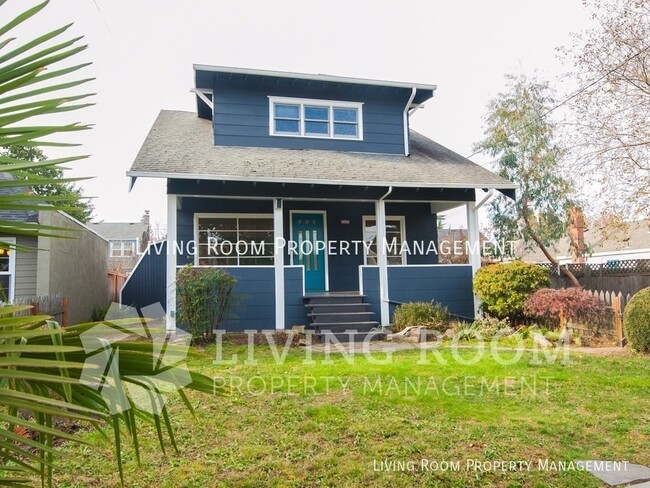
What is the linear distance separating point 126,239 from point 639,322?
28.3m

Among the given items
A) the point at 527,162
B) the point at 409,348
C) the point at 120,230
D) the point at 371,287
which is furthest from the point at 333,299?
the point at 120,230

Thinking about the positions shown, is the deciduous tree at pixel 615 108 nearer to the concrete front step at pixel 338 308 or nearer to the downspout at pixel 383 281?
the downspout at pixel 383 281

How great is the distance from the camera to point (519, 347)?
312 inches

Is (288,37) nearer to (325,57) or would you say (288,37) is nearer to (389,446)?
(325,57)

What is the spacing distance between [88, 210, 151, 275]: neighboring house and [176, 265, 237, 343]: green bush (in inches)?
809

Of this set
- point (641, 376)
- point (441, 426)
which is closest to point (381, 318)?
point (641, 376)

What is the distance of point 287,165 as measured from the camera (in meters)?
10.6

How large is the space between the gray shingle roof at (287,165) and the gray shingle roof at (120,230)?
18.4 m

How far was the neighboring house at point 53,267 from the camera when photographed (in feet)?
34.3

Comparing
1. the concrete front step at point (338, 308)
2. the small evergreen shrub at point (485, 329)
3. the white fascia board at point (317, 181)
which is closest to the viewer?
the small evergreen shrub at point (485, 329)

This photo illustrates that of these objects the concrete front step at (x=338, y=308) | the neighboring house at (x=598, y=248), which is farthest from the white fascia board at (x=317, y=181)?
Answer: the neighboring house at (x=598, y=248)

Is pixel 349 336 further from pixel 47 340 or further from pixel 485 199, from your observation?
pixel 47 340

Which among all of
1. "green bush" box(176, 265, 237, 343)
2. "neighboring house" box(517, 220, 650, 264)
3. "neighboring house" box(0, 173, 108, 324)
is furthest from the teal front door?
"neighboring house" box(517, 220, 650, 264)

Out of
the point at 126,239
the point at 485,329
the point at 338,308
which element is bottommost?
the point at 485,329
